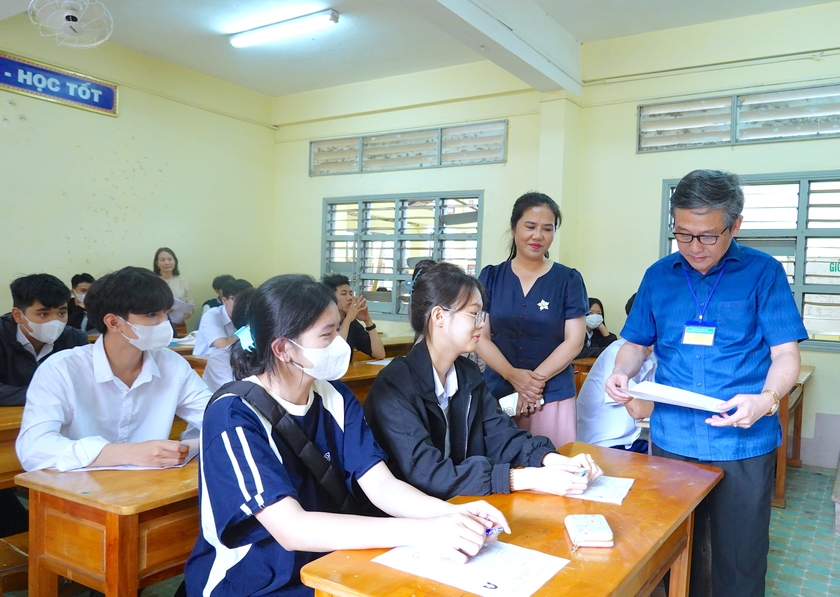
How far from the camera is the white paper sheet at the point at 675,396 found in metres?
1.53

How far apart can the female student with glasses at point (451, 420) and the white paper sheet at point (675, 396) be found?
226 millimetres

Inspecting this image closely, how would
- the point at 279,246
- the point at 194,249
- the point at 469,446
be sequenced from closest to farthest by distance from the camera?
the point at 469,446
the point at 194,249
the point at 279,246

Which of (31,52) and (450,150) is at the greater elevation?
(31,52)

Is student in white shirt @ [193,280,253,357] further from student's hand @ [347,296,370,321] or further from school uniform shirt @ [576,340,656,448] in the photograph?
school uniform shirt @ [576,340,656,448]

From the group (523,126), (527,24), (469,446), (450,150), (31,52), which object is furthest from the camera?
(450,150)

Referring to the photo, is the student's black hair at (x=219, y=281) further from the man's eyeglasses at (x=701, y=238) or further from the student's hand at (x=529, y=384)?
the man's eyeglasses at (x=701, y=238)

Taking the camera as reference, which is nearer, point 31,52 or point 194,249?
point 31,52

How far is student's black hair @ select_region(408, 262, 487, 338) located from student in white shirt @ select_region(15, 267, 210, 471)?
0.74 m

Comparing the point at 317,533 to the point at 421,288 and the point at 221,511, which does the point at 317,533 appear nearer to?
the point at 221,511

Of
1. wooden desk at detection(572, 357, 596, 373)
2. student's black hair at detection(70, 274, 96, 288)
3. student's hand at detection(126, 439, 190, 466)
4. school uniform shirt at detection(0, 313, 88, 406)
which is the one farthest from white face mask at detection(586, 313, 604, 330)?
student's black hair at detection(70, 274, 96, 288)

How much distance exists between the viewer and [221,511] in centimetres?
119

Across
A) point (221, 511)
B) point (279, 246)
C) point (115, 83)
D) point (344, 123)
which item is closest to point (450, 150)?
point (344, 123)

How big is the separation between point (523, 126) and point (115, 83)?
3824 millimetres

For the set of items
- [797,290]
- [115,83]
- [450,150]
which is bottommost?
[797,290]
